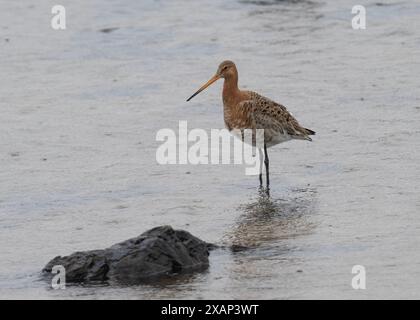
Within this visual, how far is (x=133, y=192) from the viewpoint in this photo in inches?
424

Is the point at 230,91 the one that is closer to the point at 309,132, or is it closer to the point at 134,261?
the point at 309,132

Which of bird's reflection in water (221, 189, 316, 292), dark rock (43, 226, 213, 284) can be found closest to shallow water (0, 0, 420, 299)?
bird's reflection in water (221, 189, 316, 292)

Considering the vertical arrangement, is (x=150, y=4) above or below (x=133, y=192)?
above

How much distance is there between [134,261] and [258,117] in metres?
3.60

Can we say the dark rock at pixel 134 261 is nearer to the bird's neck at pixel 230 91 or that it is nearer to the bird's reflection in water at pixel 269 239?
the bird's reflection in water at pixel 269 239

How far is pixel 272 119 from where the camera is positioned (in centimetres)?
1145

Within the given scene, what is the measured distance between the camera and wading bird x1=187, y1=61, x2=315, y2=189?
11406 millimetres

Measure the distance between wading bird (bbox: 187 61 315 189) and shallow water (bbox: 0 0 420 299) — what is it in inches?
13.7

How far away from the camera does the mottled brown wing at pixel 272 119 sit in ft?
37.5

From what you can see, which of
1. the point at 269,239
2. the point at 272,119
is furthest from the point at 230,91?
the point at 269,239

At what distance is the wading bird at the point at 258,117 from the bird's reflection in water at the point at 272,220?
84 centimetres
